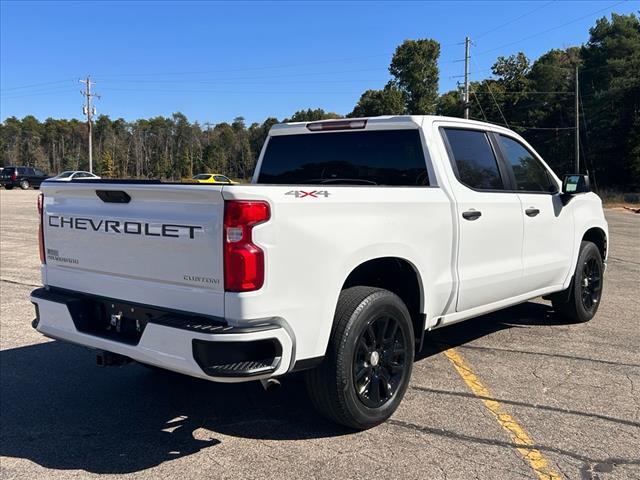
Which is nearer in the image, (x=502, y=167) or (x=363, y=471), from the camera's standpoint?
(x=363, y=471)

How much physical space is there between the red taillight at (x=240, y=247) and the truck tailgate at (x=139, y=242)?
5cm

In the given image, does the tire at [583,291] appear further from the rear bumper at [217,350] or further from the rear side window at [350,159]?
the rear bumper at [217,350]

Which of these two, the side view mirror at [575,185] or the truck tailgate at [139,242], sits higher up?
the side view mirror at [575,185]

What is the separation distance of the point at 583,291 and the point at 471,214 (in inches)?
108

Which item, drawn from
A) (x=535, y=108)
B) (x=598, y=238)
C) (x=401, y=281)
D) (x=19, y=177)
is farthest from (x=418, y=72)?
(x=401, y=281)

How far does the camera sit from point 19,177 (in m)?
47.9

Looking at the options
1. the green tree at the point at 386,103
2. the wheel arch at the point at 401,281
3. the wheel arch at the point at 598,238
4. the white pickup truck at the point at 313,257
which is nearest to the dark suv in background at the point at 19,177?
the green tree at the point at 386,103

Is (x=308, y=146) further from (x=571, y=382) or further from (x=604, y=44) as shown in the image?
(x=604, y=44)

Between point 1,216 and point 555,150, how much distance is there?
56507 mm

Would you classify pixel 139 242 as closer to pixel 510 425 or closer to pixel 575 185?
pixel 510 425

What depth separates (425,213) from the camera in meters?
3.98

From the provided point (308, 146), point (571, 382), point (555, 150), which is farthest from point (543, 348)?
point (555, 150)

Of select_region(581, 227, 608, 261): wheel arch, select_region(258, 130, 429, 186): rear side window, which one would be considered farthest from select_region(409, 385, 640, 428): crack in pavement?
select_region(581, 227, 608, 261): wheel arch

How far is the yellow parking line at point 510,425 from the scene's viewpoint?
3.17 meters
